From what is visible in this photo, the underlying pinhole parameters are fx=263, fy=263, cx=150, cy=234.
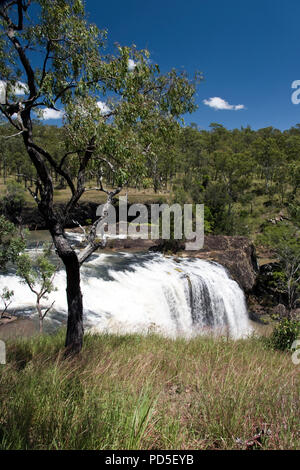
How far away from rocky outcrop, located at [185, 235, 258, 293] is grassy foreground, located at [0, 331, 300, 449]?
→ 1603 centimetres

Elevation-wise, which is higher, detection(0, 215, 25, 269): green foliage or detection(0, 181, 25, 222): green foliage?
detection(0, 181, 25, 222): green foliage

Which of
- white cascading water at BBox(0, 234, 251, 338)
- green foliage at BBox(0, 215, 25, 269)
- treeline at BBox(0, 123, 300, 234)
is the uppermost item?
treeline at BBox(0, 123, 300, 234)

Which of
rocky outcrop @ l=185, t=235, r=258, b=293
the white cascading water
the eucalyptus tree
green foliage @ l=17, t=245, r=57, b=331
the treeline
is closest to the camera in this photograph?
the eucalyptus tree

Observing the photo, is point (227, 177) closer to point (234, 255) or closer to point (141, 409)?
point (234, 255)

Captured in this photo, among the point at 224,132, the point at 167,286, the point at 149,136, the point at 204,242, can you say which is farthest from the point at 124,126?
the point at 224,132

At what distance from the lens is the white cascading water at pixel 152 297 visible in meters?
11.0

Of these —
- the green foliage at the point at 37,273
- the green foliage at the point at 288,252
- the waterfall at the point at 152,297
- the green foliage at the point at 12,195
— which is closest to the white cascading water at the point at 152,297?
the waterfall at the point at 152,297

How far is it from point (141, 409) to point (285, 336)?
6456 millimetres

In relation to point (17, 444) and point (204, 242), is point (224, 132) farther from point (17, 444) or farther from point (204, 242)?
point (17, 444)

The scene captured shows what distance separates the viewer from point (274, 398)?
295cm

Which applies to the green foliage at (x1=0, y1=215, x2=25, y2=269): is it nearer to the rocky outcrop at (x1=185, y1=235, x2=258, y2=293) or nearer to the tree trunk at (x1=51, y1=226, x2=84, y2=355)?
the tree trunk at (x1=51, y1=226, x2=84, y2=355)

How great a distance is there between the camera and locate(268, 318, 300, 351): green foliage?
7285 millimetres

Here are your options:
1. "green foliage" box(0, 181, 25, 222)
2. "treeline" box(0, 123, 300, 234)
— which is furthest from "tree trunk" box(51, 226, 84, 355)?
"treeline" box(0, 123, 300, 234)

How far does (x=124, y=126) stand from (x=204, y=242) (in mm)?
18900
